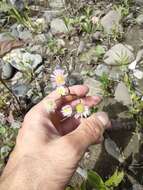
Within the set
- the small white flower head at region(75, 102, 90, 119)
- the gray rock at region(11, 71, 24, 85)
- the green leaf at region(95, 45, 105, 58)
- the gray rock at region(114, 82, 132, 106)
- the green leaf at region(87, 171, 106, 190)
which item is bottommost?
the green leaf at region(87, 171, 106, 190)

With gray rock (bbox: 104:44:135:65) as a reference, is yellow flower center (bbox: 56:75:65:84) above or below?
above

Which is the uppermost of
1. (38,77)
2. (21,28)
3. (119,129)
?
(21,28)

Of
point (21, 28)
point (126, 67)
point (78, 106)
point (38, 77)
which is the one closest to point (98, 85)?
point (126, 67)

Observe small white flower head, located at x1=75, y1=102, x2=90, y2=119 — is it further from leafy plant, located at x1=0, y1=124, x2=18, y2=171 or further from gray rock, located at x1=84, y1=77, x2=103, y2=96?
leafy plant, located at x1=0, y1=124, x2=18, y2=171

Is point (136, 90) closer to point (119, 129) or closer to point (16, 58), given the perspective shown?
point (119, 129)

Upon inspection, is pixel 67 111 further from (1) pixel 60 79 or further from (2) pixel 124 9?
(2) pixel 124 9

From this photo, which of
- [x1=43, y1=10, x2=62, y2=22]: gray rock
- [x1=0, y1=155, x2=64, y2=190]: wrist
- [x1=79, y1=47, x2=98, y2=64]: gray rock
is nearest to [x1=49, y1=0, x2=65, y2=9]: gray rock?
[x1=43, y1=10, x2=62, y2=22]: gray rock

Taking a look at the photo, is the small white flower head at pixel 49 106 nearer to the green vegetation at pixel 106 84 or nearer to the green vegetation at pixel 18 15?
the green vegetation at pixel 106 84
